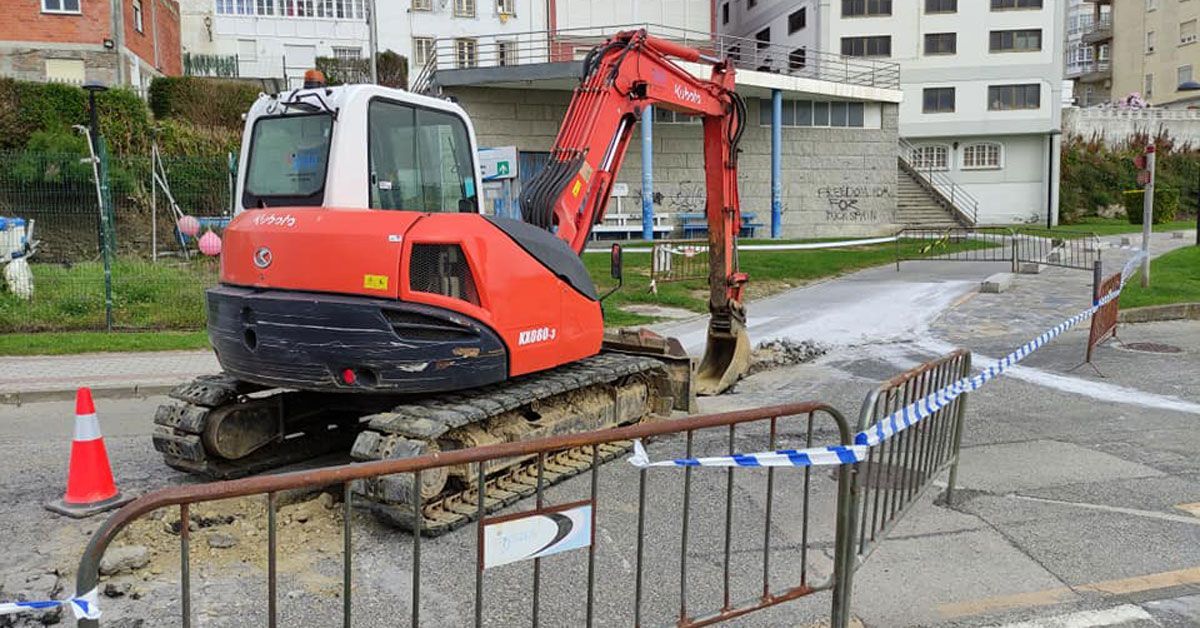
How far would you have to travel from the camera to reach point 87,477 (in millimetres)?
5824

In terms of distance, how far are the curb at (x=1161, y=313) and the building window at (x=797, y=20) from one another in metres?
31.5

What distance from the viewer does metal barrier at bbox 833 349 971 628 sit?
4016 millimetres

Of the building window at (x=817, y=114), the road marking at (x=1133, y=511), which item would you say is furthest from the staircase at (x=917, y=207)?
the road marking at (x=1133, y=511)

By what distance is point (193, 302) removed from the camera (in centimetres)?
1421

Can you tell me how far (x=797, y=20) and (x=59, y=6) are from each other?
104ft

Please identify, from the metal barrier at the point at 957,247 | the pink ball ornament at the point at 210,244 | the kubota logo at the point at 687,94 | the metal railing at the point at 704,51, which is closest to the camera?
the kubota logo at the point at 687,94

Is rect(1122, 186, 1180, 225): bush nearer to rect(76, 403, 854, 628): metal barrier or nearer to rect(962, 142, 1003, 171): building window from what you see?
rect(962, 142, 1003, 171): building window

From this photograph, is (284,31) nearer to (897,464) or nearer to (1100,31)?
(897,464)

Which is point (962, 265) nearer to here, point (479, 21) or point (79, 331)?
point (79, 331)

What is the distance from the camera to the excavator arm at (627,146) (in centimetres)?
741

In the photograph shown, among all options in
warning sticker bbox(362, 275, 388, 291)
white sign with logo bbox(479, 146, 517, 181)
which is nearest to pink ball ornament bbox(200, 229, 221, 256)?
white sign with logo bbox(479, 146, 517, 181)

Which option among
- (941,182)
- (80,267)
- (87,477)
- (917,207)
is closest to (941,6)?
(941,182)

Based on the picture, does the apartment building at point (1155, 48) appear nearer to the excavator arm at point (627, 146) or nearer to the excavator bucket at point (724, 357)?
the excavator arm at point (627, 146)

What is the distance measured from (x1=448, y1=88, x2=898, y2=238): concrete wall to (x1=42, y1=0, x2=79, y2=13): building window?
14226mm
